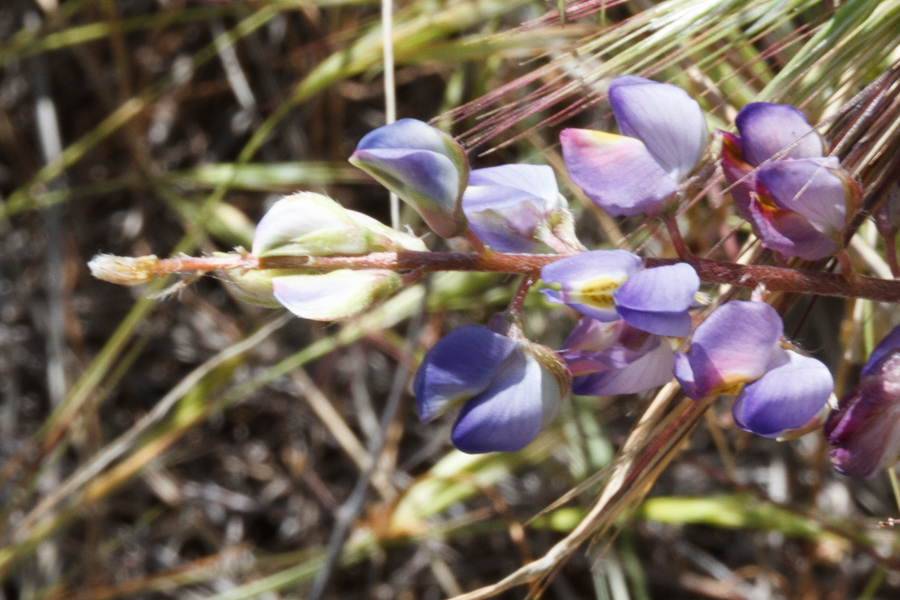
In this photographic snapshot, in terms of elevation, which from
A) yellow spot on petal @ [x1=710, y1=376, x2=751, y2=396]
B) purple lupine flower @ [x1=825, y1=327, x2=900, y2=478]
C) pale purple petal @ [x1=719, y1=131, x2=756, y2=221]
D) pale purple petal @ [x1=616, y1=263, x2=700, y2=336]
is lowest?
purple lupine flower @ [x1=825, y1=327, x2=900, y2=478]

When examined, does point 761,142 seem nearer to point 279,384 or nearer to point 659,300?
point 659,300

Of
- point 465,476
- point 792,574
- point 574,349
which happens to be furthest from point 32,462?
point 792,574

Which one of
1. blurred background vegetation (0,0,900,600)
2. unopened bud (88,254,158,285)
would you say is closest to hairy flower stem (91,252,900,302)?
unopened bud (88,254,158,285)

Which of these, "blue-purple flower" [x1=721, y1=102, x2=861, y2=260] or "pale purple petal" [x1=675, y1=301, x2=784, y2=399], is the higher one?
"blue-purple flower" [x1=721, y1=102, x2=861, y2=260]

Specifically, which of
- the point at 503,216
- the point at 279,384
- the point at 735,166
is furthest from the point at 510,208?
the point at 279,384

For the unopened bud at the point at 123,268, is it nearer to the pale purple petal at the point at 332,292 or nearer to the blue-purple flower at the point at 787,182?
the pale purple petal at the point at 332,292

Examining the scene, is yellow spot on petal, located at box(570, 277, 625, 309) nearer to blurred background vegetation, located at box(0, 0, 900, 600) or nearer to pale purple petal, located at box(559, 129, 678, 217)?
pale purple petal, located at box(559, 129, 678, 217)

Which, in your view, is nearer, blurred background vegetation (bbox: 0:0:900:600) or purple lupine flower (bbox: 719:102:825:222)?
purple lupine flower (bbox: 719:102:825:222)

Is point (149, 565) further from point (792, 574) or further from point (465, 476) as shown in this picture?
point (792, 574)
